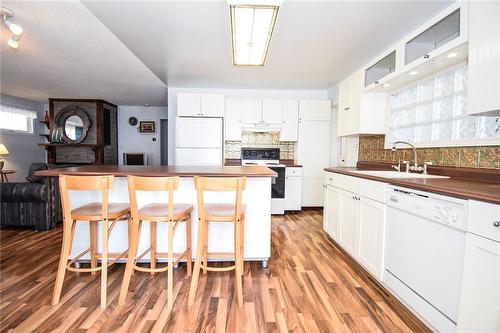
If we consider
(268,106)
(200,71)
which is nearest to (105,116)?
(200,71)

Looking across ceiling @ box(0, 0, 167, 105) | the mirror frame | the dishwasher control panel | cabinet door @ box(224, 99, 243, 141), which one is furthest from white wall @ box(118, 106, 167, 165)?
the dishwasher control panel

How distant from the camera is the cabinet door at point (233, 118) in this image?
15.0 ft

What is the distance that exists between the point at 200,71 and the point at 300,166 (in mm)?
2384

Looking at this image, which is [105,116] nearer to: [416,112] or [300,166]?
[300,166]

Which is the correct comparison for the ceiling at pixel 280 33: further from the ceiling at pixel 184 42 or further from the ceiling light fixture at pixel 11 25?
the ceiling light fixture at pixel 11 25

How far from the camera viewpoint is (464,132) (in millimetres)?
1974

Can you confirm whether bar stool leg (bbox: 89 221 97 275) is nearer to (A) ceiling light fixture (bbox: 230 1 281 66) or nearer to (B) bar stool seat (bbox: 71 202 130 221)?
(B) bar stool seat (bbox: 71 202 130 221)

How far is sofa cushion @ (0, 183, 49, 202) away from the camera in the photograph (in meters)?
3.12

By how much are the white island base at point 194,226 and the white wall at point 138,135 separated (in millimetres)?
5260

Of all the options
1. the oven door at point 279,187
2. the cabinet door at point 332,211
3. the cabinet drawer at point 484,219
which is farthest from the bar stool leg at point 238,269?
the oven door at point 279,187

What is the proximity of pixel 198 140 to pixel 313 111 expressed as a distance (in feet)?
7.38

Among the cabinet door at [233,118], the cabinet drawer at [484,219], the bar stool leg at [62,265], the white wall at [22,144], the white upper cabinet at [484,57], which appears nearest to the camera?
the cabinet drawer at [484,219]

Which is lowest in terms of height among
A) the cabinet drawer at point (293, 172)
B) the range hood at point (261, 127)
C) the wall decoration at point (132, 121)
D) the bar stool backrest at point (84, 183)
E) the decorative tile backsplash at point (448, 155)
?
the cabinet drawer at point (293, 172)

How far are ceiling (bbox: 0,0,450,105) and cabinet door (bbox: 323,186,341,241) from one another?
176 centimetres
